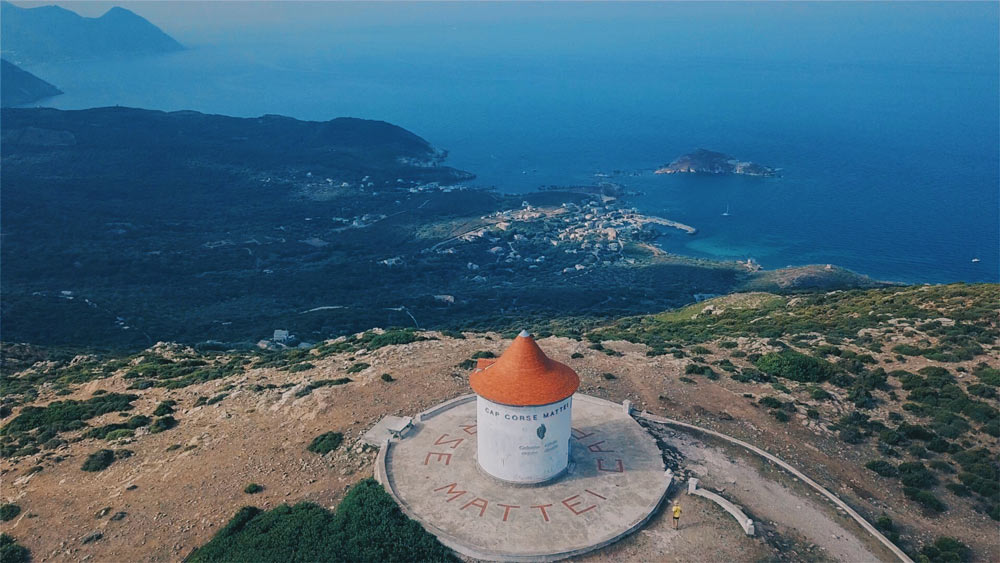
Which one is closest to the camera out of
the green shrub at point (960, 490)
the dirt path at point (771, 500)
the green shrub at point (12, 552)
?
the dirt path at point (771, 500)

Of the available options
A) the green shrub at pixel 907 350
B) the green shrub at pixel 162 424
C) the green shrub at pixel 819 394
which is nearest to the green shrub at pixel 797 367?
the green shrub at pixel 819 394

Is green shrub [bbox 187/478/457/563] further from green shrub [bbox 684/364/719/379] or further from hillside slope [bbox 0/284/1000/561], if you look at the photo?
green shrub [bbox 684/364/719/379]

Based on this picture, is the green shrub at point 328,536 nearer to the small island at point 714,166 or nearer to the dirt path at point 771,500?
the dirt path at point 771,500

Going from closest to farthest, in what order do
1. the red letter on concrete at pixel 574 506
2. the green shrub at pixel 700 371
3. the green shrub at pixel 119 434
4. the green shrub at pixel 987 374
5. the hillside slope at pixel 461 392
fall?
1. the red letter on concrete at pixel 574 506
2. the hillside slope at pixel 461 392
3. the green shrub at pixel 119 434
4. the green shrub at pixel 987 374
5. the green shrub at pixel 700 371

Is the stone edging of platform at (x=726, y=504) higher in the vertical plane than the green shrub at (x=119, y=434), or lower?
higher

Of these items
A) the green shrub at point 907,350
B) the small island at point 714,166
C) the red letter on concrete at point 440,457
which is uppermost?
the green shrub at point 907,350

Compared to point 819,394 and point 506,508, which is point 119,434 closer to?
point 506,508

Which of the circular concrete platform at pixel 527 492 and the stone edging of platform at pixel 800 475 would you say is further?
the stone edging of platform at pixel 800 475

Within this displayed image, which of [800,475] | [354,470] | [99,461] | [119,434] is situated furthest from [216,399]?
[800,475]
